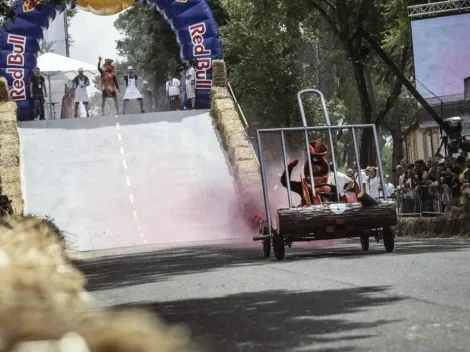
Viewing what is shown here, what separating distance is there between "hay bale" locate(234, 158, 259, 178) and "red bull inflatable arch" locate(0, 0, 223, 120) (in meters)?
9.88

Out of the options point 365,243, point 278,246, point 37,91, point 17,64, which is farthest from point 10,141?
point 278,246

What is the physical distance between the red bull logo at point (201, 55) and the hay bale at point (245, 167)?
983cm

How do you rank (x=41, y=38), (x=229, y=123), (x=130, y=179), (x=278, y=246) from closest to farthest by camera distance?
(x=278, y=246) < (x=130, y=179) < (x=229, y=123) < (x=41, y=38)

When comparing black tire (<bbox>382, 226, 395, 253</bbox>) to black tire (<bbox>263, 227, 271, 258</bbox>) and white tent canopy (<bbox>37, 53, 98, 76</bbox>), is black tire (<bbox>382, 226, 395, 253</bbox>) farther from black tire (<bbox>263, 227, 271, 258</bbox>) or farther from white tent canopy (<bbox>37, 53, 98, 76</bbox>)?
white tent canopy (<bbox>37, 53, 98, 76</bbox>)

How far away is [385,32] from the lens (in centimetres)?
4131

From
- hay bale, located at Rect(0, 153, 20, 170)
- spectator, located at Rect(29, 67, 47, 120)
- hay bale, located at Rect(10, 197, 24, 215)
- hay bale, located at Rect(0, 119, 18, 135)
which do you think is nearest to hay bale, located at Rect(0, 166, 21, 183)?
hay bale, located at Rect(0, 153, 20, 170)

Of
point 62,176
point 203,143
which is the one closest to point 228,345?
point 62,176

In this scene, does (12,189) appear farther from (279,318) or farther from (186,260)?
(279,318)

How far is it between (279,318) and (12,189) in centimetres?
2307

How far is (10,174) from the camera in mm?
31938

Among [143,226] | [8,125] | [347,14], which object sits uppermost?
[347,14]

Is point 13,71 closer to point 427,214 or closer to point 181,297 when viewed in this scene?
point 427,214

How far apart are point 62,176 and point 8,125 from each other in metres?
3.51

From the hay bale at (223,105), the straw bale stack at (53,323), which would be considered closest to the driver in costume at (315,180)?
the straw bale stack at (53,323)
